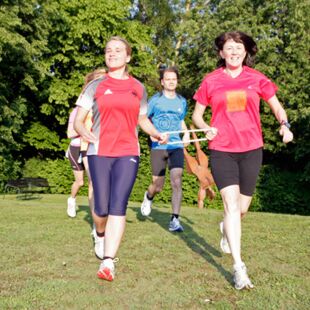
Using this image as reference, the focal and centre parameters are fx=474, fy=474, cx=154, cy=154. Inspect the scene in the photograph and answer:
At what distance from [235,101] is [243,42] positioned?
2.16 feet

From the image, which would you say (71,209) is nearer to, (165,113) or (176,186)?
(176,186)

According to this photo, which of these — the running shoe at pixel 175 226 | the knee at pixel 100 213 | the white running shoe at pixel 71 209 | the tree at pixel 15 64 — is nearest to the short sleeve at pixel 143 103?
the knee at pixel 100 213

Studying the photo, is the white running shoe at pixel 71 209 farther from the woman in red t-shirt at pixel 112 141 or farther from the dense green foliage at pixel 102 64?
the dense green foliage at pixel 102 64

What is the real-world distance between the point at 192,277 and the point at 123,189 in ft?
3.49

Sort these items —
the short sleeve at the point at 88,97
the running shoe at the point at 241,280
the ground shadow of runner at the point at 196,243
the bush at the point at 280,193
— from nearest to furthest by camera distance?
the running shoe at the point at 241,280, the short sleeve at the point at 88,97, the ground shadow of runner at the point at 196,243, the bush at the point at 280,193

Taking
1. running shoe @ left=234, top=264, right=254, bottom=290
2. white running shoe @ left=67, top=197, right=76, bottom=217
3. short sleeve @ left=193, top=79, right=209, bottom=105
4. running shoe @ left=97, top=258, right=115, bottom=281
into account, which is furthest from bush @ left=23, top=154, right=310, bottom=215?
running shoe @ left=234, top=264, right=254, bottom=290

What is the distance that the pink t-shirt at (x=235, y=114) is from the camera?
15.1ft

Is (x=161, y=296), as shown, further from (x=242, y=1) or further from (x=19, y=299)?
(x=242, y=1)

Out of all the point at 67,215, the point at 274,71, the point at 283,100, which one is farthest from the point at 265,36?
the point at 67,215

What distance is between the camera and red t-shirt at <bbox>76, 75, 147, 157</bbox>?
181 inches

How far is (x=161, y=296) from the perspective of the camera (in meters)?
3.88

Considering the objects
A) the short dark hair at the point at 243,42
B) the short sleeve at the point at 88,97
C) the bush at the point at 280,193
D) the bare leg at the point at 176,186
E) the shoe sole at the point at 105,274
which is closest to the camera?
the shoe sole at the point at 105,274

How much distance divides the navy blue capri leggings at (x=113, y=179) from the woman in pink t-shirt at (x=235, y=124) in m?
0.83

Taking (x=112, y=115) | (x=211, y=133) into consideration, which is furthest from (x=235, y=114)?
(x=112, y=115)
